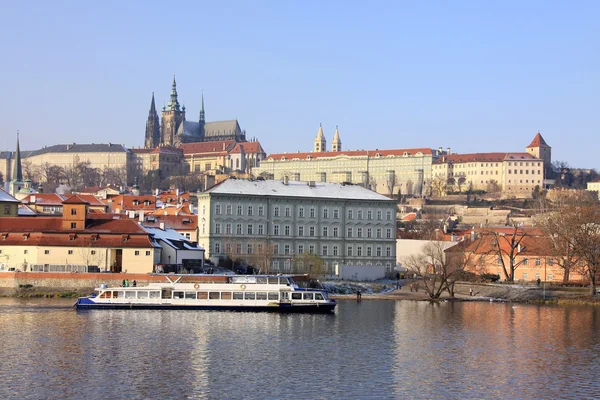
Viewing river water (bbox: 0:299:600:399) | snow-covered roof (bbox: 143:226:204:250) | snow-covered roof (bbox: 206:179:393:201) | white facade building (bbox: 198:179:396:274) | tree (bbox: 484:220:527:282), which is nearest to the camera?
river water (bbox: 0:299:600:399)

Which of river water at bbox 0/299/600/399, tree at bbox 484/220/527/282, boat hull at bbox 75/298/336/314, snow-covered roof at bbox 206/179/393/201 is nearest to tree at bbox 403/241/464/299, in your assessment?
tree at bbox 484/220/527/282

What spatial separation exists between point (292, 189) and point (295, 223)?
11.1 ft

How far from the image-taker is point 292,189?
8088 centimetres

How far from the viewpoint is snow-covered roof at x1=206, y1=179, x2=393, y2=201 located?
78375 mm

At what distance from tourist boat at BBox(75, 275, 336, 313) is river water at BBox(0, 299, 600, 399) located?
1651 mm

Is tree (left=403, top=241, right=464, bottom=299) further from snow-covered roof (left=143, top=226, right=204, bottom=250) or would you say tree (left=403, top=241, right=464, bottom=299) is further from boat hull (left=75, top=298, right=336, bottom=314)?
snow-covered roof (left=143, top=226, right=204, bottom=250)

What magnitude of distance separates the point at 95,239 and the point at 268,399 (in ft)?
121

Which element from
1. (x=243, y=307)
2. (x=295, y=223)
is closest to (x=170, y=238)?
(x=295, y=223)

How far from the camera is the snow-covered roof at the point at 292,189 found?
3086 inches

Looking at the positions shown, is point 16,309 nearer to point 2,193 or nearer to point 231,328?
point 231,328

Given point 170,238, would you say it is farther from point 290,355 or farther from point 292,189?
point 290,355

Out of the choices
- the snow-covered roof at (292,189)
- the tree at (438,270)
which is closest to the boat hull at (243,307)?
the tree at (438,270)

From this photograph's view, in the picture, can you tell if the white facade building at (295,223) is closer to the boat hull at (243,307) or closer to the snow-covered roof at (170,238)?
the snow-covered roof at (170,238)

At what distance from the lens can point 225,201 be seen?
7719cm
